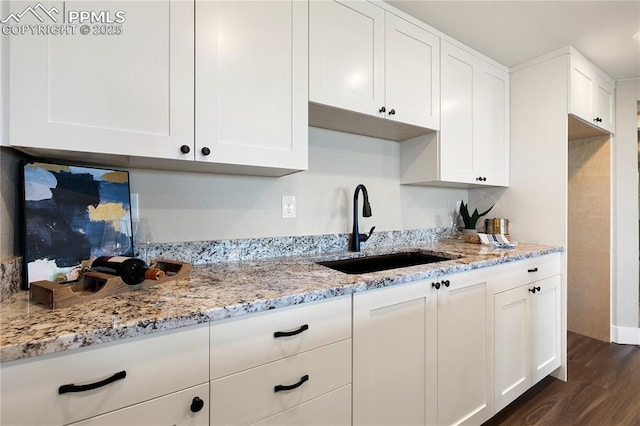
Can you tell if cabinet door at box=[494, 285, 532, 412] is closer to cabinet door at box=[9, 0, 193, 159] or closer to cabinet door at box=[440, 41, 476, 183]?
cabinet door at box=[440, 41, 476, 183]

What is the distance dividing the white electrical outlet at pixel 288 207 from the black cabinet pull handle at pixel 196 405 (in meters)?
1.00

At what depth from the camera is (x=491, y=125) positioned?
2203 millimetres

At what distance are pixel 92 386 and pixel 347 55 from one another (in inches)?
61.4

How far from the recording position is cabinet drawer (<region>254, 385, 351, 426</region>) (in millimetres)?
913

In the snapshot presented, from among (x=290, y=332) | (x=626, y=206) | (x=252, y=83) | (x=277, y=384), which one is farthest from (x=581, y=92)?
(x=277, y=384)

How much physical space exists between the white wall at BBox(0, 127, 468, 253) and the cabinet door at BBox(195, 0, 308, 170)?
0.36 metres

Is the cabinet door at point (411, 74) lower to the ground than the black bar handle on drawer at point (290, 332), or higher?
higher

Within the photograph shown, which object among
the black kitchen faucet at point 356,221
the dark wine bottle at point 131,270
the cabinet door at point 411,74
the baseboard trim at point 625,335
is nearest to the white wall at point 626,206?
the baseboard trim at point 625,335

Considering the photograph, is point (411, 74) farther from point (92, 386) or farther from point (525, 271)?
point (92, 386)

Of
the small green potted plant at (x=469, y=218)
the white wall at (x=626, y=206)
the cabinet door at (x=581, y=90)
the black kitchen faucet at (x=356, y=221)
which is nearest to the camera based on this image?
the black kitchen faucet at (x=356, y=221)

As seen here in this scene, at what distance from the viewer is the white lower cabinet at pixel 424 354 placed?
110 centimetres

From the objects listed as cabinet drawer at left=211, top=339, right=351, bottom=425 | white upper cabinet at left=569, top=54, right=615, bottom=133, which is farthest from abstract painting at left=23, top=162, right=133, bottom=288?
white upper cabinet at left=569, top=54, right=615, bottom=133

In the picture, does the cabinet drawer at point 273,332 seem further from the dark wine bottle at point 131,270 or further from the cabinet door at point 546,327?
the cabinet door at point 546,327

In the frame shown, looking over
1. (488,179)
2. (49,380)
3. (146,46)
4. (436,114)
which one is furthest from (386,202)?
(49,380)
